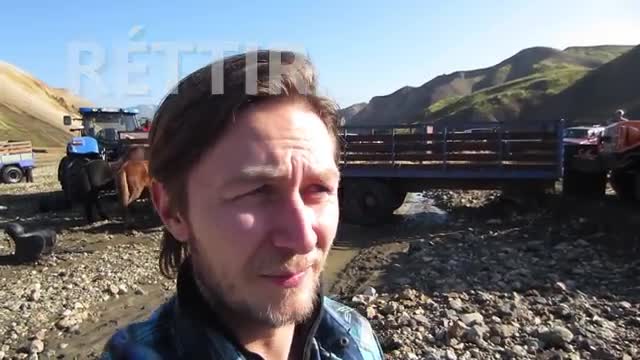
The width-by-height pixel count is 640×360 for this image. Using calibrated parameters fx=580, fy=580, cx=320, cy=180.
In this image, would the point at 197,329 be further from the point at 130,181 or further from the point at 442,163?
the point at 442,163

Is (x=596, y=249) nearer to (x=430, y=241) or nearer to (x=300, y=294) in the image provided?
(x=430, y=241)

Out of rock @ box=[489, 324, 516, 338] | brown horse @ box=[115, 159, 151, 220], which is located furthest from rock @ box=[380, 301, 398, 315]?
brown horse @ box=[115, 159, 151, 220]

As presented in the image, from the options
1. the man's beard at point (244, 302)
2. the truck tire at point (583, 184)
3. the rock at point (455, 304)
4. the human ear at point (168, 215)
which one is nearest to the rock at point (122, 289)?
the rock at point (455, 304)

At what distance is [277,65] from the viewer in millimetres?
1330

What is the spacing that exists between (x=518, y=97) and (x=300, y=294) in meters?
80.9

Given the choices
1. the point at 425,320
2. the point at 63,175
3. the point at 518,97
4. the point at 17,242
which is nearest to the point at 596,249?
the point at 425,320

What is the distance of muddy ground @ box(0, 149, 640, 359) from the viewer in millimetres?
4879

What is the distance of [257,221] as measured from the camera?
1200 millimetres

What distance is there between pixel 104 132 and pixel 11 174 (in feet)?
20.1

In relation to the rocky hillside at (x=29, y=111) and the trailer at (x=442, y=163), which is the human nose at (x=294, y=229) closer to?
the trailer at (x=442, y=163)

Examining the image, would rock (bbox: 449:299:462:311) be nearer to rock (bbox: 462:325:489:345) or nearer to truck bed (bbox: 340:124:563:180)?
rock (bbox: 462:325:489:345)

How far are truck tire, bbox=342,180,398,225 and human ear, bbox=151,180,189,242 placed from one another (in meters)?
9.76

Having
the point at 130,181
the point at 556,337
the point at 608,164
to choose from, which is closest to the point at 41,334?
the point at 556,337

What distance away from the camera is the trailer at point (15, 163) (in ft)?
66.5
